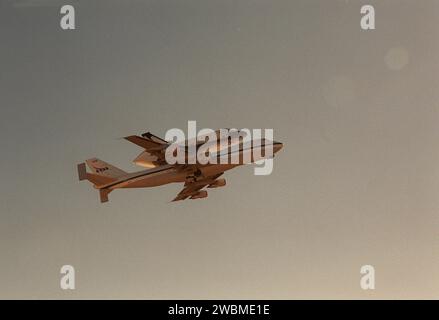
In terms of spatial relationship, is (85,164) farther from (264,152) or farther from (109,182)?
(264,152)

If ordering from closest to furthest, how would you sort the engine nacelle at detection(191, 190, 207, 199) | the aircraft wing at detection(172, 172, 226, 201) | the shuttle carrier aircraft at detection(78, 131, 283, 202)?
the shuttle carrier aircraft at detection(78, 131, 283, 202) → the aircraft wing at detection(172, 172, 226, 201) → the engine nacelle at detection(191, 190, 207, 199)

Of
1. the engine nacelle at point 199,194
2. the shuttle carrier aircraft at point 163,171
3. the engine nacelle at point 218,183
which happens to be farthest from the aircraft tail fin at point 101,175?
the engine nacelle at point 218,183

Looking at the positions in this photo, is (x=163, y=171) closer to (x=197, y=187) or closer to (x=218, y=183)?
(x=197, y=187)

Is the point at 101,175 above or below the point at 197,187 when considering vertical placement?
above

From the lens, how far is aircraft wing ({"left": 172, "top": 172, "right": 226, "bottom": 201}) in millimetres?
63562

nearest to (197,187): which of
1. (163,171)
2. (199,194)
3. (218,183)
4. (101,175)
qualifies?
(199,194)

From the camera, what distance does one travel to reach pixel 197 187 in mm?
63969

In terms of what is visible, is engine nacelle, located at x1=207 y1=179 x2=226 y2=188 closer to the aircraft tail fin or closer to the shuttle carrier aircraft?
the shuttle carrier aircraft

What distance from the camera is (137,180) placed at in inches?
2473

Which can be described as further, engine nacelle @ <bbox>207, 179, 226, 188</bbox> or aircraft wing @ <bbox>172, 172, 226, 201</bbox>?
engine nacelle @ <bbox>207, 179, 226, 188</bbox>

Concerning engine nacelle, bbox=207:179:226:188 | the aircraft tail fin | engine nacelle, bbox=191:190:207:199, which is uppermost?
the aircraft tail fin

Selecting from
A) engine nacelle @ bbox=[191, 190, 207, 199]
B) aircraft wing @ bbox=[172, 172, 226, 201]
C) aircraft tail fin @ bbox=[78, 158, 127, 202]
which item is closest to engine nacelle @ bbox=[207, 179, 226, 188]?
aircraft wing @ bbox=[172, 172, 226, 201]

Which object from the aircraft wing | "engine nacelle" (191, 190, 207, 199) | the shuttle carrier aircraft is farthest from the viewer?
"engine nacelle" (191, 190, 207, 199)

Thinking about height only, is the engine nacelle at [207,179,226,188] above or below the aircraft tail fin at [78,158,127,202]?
below
